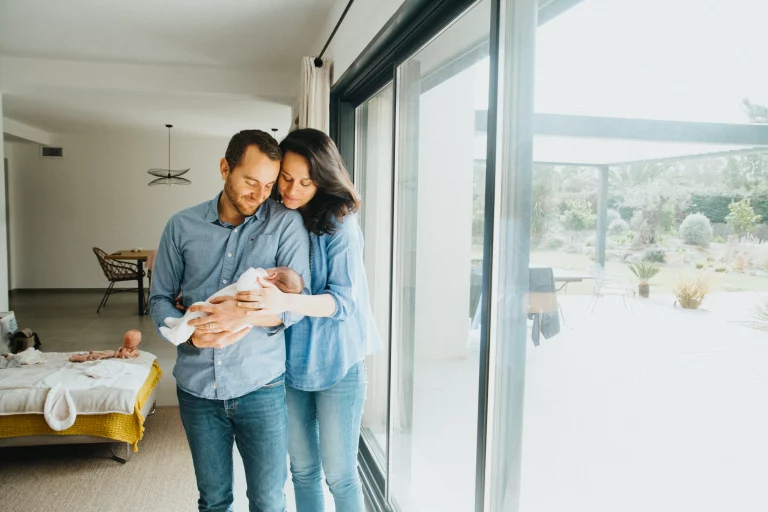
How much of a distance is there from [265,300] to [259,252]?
7.4 inches

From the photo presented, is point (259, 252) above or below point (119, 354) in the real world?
above

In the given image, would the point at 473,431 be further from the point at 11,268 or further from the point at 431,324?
the point at 11,268

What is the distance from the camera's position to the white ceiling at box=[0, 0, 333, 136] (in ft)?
12.0

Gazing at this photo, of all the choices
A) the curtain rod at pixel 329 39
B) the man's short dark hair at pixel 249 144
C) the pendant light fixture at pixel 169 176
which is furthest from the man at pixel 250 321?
the pendant light fixture at pixel 169 176

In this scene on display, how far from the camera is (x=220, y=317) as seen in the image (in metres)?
1.33

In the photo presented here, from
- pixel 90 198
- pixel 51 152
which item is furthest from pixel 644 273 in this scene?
pixel 51 152

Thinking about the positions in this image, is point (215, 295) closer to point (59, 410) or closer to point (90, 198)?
point (59, 410)

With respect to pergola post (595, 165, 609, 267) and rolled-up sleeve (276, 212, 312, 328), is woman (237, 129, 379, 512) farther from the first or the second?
pergola post (595, 165, 609, 267)

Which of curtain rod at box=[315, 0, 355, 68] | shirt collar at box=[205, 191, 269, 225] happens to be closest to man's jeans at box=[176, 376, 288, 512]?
shirt collar at box=[205, 191, 269, 225]

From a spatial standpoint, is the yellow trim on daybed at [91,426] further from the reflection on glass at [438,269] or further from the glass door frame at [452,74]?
the reflection on glass at [438,269]

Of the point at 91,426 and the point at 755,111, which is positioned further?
the point at 91,426

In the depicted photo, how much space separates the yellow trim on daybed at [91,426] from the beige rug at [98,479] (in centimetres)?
18

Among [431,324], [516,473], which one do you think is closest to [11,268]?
[431,324]

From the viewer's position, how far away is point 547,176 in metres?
1.28
